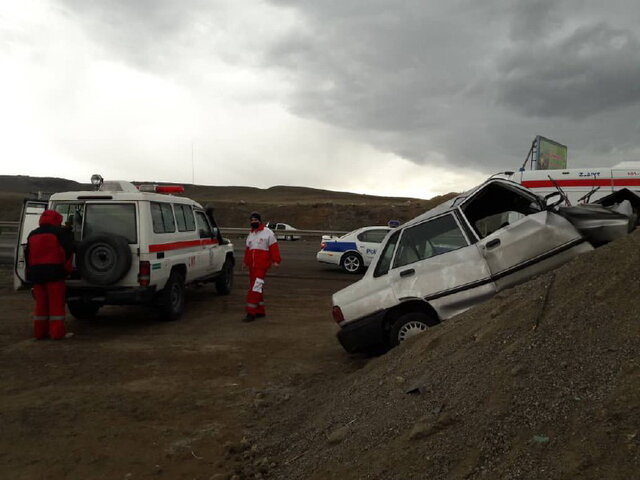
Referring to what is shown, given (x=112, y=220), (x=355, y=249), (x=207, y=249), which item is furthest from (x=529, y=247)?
(x=355, y=249)

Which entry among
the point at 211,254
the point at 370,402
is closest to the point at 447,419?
the point at 370,402

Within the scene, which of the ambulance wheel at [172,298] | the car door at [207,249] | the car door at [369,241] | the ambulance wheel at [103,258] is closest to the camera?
the ambulance wheel at [103,258]

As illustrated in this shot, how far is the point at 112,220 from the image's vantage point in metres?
8.24

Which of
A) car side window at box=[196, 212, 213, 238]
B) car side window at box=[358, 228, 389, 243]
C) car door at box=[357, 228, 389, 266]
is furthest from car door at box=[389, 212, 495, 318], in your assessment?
car side window at box=[358, 228, 389, 243]

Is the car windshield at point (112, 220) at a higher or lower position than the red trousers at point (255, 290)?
higher

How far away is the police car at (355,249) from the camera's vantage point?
1545 centimetres

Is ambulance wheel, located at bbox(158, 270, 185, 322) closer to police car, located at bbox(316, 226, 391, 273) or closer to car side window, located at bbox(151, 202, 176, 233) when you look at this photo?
car side window, located at bbox(151, 202, 176, 233)

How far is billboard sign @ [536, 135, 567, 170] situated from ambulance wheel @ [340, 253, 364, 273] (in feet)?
20.2

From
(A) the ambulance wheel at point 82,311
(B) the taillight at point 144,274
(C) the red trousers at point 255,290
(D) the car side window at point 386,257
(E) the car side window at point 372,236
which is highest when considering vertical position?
(E) the car side window at point 372,236

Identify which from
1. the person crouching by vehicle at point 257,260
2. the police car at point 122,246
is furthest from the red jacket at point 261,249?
the police car at point 122,246

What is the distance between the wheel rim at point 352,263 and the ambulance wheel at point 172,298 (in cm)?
724

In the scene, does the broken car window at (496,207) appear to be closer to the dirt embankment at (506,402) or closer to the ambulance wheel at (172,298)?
the dirt embankment at (506,402)

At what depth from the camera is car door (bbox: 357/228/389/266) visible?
1535cm

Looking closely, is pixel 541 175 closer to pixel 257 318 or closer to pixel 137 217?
pixel 257 318
